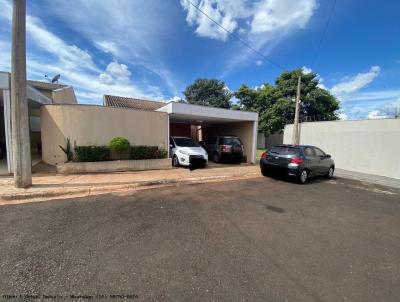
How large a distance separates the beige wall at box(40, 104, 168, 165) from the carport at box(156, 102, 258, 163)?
2.00 m

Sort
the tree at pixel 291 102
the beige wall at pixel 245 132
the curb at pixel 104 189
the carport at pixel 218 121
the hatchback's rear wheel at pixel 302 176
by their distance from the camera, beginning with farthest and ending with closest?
the tree at pixel 291 102
the beige wall at pixel 245 132
the carport at pixel 218 121
the hatchback's rear wheel at pixel 302 176
the curb at pixel 104 189

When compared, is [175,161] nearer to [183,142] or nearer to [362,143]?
[183,142]

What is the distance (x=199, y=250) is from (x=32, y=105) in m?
10.8

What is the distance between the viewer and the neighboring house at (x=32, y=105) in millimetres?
6328

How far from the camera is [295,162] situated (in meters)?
7.44

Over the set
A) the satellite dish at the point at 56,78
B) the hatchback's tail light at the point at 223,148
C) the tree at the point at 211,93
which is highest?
the tree at the point at 211,93

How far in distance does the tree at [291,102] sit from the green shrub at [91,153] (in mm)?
17792

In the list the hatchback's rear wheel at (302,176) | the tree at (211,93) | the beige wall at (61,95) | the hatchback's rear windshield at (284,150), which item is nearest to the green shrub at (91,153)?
the hatchback's rear windshield at (284,150)

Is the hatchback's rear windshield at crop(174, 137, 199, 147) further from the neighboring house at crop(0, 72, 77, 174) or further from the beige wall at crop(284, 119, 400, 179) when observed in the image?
the beige wall at crop(284, 119, 400, 179)

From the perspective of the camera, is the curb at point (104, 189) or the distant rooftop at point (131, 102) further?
the distant rooftop at point (131, 102)

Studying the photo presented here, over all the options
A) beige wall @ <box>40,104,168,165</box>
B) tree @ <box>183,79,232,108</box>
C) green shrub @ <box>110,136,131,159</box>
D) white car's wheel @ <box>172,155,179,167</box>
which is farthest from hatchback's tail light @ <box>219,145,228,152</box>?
tree @ <box>183,79,232,108</box>

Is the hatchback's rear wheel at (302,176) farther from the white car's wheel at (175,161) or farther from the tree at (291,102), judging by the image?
the tree at (291,102)

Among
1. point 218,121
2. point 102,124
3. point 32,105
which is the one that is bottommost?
point 102,124

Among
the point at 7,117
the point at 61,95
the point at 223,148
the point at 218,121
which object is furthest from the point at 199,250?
the point at 61,95
